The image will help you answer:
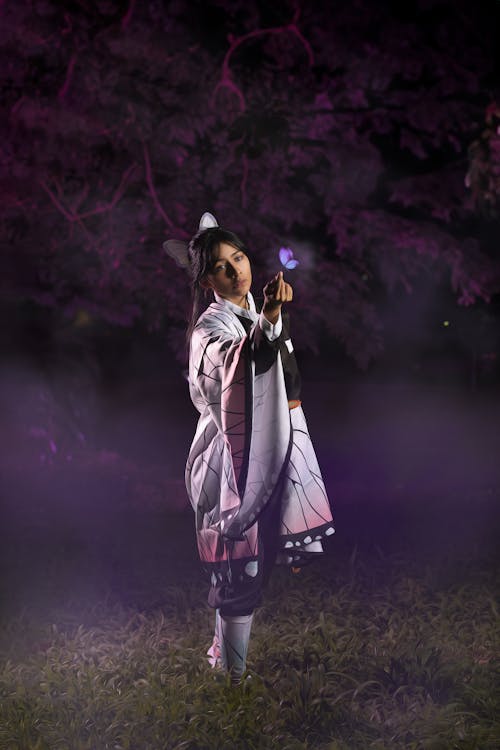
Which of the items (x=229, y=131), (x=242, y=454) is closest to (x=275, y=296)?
(x=242, y=454)

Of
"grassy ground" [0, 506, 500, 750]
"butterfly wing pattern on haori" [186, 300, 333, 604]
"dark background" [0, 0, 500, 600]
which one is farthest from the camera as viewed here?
"dark background" [0, 0, 500, 600]

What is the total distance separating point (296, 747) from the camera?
Answer: 3.38 m

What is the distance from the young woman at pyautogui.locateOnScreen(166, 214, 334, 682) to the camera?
133 inches

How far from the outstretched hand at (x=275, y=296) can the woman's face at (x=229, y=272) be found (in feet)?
1.36

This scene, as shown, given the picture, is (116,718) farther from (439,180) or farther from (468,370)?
(468,370)

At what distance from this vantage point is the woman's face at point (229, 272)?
3568 mm

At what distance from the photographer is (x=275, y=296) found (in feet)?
10.4

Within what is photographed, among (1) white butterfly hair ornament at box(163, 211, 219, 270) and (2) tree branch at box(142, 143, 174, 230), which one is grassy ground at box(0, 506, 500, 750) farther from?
(2) tree branch at box(142, 143, 174, 230)

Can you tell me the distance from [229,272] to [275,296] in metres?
0.47

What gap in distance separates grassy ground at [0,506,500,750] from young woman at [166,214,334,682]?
1.17 feet

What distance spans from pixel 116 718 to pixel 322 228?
17.2ft

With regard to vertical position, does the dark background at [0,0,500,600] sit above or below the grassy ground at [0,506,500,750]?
above

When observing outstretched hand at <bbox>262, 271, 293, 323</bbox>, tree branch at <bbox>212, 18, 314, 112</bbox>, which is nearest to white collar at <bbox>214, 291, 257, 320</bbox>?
outstretched hand at <bbox>262, 271, 293, 323</bbox>

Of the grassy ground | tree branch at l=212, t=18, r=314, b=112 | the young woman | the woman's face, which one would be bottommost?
the grassy ground
